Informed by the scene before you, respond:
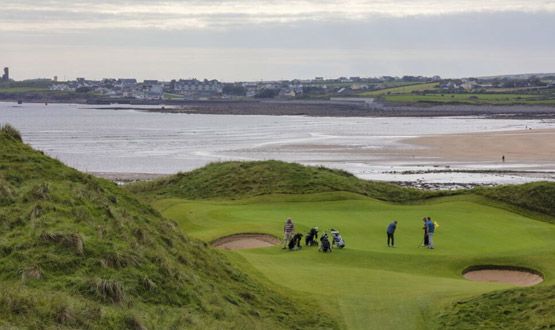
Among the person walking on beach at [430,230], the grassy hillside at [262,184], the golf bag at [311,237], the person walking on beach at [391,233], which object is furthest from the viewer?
the grassy hillside at [262,184]

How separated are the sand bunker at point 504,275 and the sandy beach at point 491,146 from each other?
5513 cm

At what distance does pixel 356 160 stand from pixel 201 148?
25.6m

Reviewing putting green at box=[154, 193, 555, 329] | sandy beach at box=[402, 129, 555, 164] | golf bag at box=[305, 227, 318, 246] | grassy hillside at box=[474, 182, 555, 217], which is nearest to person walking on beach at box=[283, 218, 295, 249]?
putting green at box=[154, 193, 555, 329]

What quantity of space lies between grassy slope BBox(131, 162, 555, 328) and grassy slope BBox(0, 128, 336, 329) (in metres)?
2.48

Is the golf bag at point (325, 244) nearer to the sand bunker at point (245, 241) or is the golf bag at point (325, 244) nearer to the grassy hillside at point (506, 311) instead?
the sand bunker at point (245, 241)

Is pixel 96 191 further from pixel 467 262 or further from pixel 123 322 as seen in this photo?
pixel 467 262

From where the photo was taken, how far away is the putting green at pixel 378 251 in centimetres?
2055

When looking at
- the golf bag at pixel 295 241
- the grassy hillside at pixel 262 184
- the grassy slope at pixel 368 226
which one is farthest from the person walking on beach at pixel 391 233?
the grassy hillside at pixel 262 184

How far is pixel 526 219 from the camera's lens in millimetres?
36812

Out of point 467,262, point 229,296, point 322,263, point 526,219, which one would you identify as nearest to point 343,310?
point 229,296

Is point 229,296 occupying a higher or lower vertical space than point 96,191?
lower

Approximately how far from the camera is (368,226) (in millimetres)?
33094

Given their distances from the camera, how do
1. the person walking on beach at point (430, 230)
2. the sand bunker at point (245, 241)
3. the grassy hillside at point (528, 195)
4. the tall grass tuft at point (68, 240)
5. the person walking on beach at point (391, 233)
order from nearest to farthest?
the tall grass tuft at point (68, 240) < the person walking on beach at point (430, 230) < the person walking on beach at point (391, 233) < the sand bunker at point (245, 241) < the grassy hillside at point (528, 195)

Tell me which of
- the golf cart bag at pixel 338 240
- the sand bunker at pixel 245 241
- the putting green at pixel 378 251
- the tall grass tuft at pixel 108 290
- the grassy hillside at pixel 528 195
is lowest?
the sand bunker at pixel 245 241
